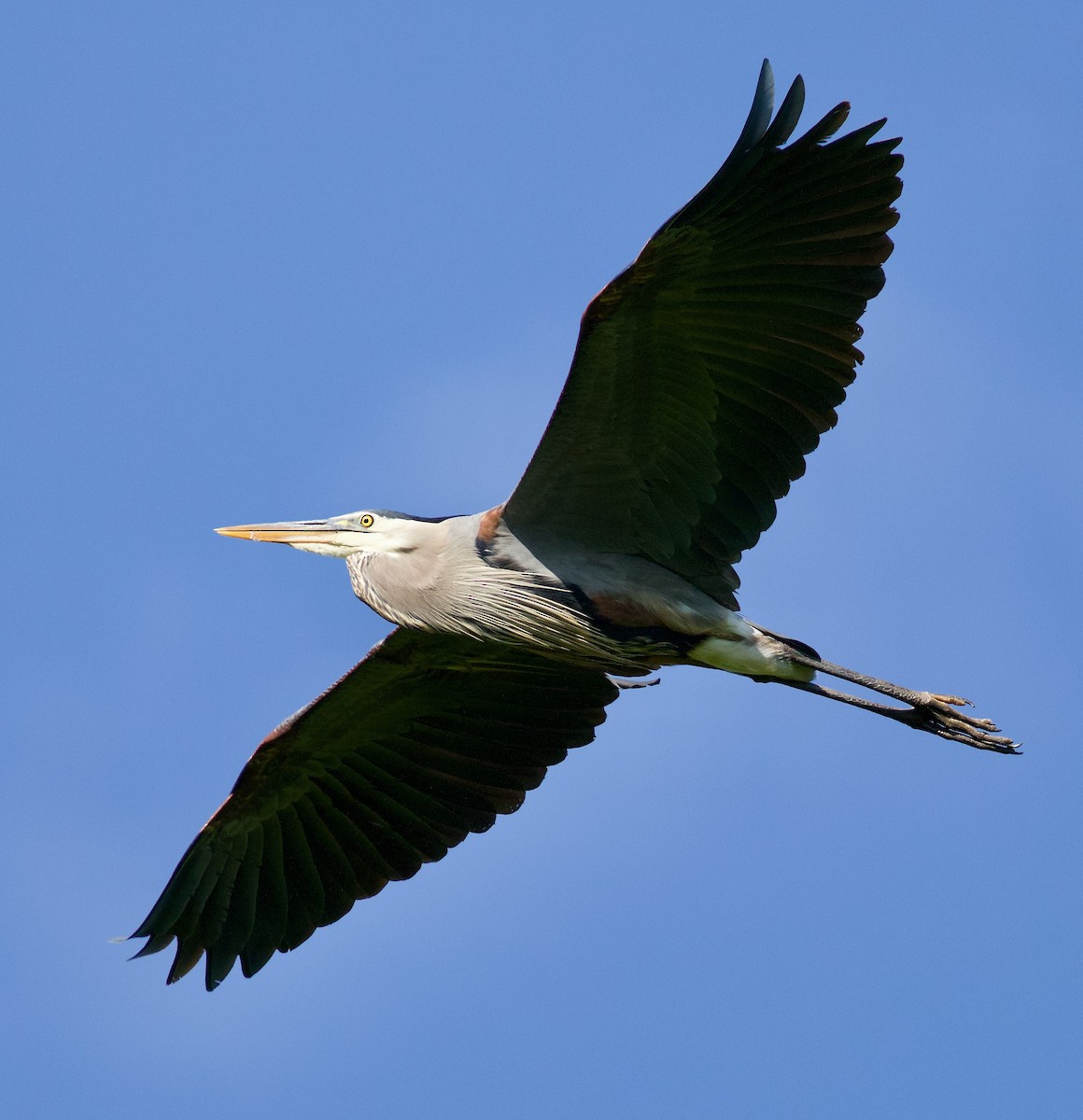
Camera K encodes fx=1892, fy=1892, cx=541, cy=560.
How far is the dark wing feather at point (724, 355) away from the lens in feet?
26.3

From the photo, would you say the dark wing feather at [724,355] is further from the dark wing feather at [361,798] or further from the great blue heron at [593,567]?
the dark wing feather at [361,798]

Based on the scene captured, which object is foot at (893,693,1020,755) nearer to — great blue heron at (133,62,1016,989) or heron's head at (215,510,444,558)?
great blue heron at (133,62,1016,989)

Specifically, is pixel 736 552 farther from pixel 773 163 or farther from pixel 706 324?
pixel 773 163

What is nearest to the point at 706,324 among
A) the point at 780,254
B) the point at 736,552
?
the point at 780,254

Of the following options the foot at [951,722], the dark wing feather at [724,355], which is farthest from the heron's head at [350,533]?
the foot at [951,722]

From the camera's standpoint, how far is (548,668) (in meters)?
9.82

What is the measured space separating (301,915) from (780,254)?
14.5 ft

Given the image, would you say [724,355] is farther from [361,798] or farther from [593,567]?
[361,798]

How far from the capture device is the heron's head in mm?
9250

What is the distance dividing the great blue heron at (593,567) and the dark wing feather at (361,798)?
0.04 ft

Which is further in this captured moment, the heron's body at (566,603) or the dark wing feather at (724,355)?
the heron's body at (566,603)

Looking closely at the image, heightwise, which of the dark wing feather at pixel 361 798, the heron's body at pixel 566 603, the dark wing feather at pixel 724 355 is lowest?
the dark wing feather at pixel 361 798

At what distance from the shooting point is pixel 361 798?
1018 cm

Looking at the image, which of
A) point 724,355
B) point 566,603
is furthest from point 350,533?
point 724,355
